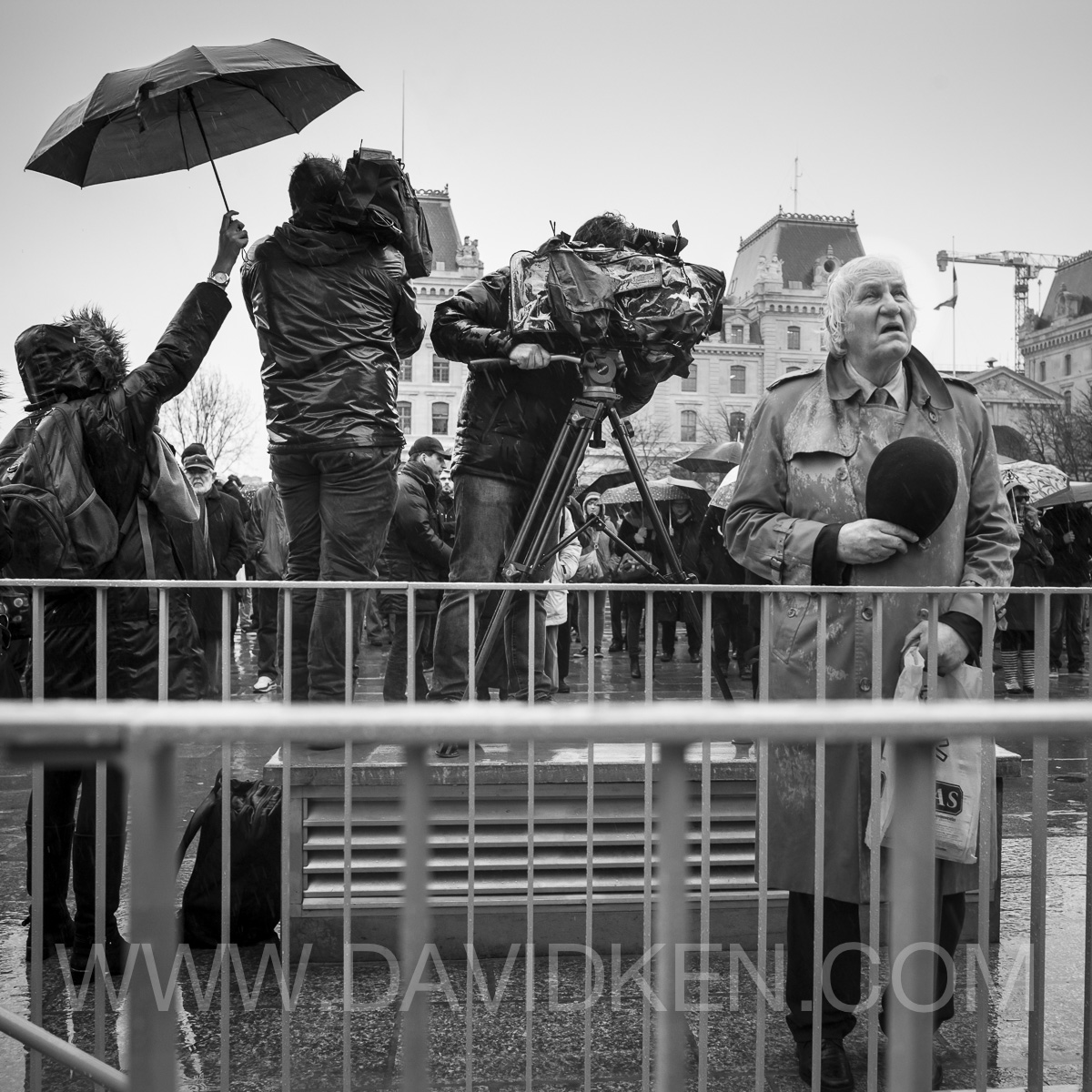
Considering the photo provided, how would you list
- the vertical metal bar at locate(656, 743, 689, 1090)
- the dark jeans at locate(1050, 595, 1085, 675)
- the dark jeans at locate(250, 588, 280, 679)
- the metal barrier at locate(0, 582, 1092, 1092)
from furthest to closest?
the dark jeans at locate(1050, 595, 1085, 675) → the dark jeans at locate(250, 588, 280, 679) → the vertical metal bar at locate(656, 743, 689, 1090) → the metal barrier at locate(0, 582, 1092, 1092)

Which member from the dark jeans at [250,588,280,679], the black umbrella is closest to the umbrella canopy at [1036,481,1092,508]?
the dark jeans at [250,588,280,679]

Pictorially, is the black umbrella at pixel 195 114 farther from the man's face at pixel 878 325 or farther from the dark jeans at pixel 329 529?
the man's face at pixel 878 325

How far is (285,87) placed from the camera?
16.5 ft

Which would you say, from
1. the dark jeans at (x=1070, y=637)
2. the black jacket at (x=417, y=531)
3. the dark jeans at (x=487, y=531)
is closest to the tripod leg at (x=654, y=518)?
the dark jeans at (x=487, y=531)

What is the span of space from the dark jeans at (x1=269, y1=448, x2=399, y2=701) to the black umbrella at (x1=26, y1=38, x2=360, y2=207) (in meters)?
1.18

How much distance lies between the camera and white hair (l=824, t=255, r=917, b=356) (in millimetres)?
3277

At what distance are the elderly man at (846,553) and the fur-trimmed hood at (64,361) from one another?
216cm

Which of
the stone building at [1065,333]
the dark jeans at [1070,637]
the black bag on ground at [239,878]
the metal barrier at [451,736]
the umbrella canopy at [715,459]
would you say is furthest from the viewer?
the stone building at [1065,333]

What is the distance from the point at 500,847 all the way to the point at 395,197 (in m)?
2.60

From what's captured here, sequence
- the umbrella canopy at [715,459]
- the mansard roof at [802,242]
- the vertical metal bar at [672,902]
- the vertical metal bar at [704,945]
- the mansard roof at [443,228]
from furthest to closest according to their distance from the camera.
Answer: the mansard roof at [802,242]
the mansard roof at [443,228]
the umbrella canopy at [715,459]
the vertical metal bar at [704,945]
the vertical metal bar at [672,902]

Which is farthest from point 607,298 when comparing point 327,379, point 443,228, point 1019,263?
point 1019,263

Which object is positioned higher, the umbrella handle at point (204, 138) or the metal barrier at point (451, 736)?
the umbrella handle at point (204, 138)

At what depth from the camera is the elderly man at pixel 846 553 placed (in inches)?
118

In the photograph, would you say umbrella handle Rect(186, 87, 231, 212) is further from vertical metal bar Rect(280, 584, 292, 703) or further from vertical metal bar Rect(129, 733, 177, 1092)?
vertical metal bar Rect(129, 733, 177, 1092)
